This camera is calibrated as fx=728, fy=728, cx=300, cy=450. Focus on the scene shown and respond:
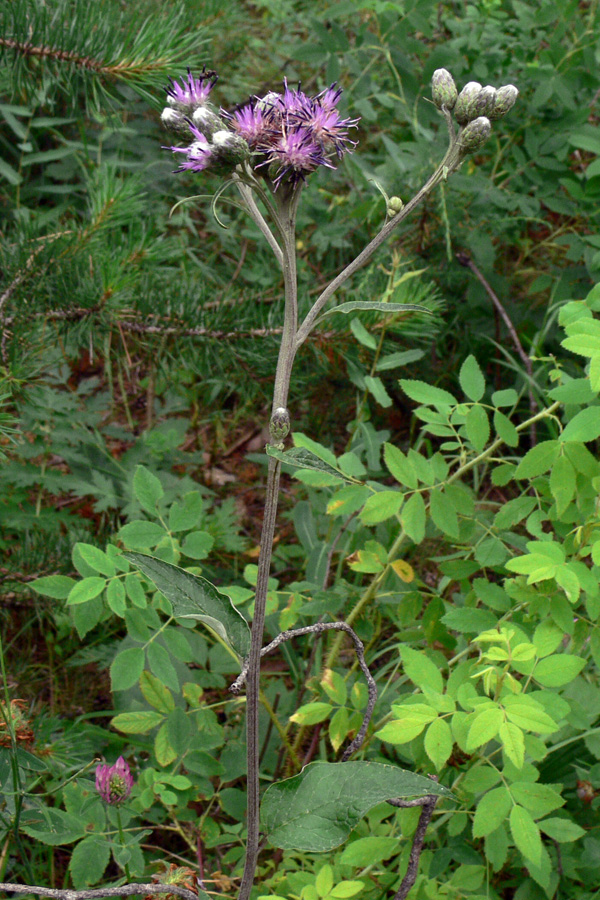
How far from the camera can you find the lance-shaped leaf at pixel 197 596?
96 cm

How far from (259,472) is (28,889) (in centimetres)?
177

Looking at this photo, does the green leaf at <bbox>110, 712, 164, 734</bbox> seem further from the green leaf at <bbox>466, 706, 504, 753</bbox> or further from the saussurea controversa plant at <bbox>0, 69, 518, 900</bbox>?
the green leaf at <bbox>466, 706, 504, 753</bbox>

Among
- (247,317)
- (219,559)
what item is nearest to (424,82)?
(247,317)

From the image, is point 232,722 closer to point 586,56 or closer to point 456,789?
point 456,789

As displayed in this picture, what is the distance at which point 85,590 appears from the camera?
125 cm

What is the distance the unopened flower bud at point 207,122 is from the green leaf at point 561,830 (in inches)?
44.2

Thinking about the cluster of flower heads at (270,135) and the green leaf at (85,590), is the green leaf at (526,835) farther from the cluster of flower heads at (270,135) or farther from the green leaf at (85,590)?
the cluster of flower heads at (270,135)

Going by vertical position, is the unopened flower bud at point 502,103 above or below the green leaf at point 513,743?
above

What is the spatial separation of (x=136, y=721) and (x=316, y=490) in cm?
90

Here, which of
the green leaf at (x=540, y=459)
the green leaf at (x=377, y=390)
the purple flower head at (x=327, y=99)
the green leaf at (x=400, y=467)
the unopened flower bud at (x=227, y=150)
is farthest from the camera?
the green leaf at (x=377, y=390)

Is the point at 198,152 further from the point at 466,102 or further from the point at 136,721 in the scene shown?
the point at 136,721

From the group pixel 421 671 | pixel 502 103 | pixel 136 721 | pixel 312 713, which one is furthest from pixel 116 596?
pixel 502 103

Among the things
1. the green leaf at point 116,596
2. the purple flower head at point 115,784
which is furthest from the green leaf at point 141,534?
the purple flower head at point 115,784

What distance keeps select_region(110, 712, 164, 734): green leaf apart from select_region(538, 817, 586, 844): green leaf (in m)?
0.70
